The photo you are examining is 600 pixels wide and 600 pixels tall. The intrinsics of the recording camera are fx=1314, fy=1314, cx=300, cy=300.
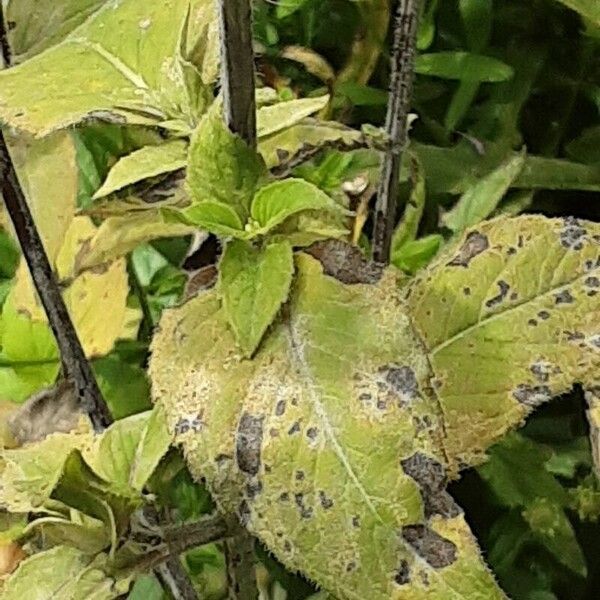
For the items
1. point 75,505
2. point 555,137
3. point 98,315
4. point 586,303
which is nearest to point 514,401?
point 586,303

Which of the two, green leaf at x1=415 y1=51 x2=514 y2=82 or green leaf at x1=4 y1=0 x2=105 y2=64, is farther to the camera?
green leaf at x1=415 y1=51 x2=514 y2=82

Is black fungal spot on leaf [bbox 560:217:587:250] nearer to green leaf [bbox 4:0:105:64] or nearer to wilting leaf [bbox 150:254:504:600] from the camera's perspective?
wilting leaf [bbox 150:254:504:600]

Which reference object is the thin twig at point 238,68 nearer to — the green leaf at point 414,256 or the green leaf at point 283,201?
the green leaf at point 283,201

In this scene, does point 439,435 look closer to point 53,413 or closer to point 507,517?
point 53,413

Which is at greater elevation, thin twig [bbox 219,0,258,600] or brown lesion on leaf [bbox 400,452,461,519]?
thin twig [bbox 219,0,258,600]

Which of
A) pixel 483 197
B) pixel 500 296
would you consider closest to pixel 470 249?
pixel 500 296

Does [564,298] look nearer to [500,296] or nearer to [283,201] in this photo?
[500,296]

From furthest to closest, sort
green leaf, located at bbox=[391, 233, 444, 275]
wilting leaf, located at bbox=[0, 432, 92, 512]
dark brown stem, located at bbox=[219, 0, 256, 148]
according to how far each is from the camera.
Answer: green leaf, located at bbox=[391, 233, 444, 275] → wilting leaf, located at bbox=[0, 432, 92, 512] → dark brown stem, located at bbox=[219, 0, 256, 148]

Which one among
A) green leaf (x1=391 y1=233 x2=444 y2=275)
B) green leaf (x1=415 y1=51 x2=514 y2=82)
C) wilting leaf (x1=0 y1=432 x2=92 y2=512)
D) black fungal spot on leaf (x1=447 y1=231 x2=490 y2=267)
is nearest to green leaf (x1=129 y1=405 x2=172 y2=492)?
wilting leaf (x1=0 y1=432 x2=92 y2=512)

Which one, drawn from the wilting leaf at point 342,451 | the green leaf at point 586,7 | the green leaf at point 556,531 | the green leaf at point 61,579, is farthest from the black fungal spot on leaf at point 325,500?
the green leaf at point 556,531
